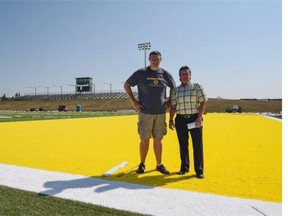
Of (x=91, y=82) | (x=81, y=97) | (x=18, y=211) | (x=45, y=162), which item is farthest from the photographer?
(x=81, y=97)

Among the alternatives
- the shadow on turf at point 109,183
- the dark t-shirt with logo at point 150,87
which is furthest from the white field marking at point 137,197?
the dark t-shirt with logo at point 150,87

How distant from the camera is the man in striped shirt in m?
4.91

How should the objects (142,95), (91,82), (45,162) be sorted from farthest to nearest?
(91,82) < (45,162) < (142,95)

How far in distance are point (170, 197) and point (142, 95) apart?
6.42ft

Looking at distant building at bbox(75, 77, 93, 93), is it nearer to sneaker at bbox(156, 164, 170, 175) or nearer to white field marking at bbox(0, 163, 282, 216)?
sneaker at bbox(156, 164, 170, 175)

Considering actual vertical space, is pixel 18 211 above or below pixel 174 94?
below

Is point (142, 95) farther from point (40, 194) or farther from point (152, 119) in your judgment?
point (40, 194)

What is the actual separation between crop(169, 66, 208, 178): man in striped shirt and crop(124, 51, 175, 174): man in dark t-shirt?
0.25m

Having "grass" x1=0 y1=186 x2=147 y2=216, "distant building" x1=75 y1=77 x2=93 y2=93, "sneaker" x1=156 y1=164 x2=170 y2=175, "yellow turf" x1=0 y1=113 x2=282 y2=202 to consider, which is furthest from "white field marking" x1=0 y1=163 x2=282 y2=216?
"distant building" x1=75 y1=77 x2=93 y2=93

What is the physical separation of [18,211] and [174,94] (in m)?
3.03
